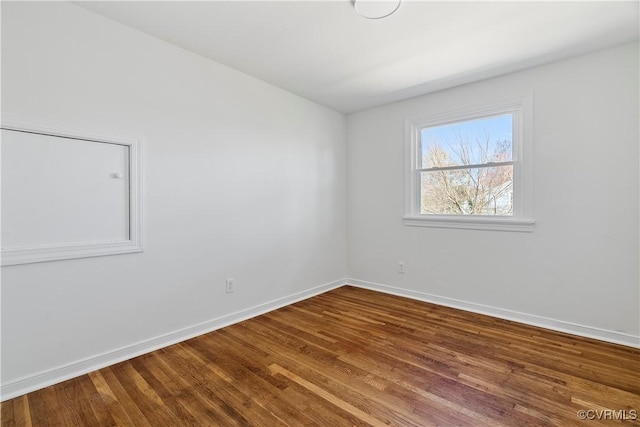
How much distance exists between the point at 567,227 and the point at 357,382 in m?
2.36

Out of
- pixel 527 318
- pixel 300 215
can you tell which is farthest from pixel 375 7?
pixel 527 318

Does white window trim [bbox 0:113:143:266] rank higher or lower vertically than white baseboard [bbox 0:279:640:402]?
higher

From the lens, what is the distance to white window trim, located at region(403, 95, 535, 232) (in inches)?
114

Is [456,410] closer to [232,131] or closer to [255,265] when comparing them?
[255,265]

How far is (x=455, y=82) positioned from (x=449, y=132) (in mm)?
547

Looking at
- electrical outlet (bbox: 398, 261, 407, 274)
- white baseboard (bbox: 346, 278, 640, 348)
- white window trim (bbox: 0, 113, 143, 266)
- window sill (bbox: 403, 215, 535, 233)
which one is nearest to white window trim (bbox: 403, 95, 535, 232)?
Result: window sill (bbox: 403, 215, 535, 233)

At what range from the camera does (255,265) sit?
3.21m

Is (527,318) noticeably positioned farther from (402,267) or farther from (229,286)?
(229,286)

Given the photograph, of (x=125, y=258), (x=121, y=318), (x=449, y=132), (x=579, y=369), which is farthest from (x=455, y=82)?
(x=121, y=318)

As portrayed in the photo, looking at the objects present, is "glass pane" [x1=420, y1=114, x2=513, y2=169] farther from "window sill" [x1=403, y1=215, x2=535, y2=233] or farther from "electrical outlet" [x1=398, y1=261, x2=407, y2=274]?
"electrical outlet" [x1=398, y1=261, x2=407, y2=274]

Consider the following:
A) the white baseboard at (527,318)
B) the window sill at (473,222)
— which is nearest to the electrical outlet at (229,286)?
the white baseboard at (527,318)

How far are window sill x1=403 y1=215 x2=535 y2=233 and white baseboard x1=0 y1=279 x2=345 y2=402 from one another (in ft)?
6.29

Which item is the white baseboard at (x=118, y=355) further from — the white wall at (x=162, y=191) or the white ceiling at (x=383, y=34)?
the white ceiling at (x=383, y=34)

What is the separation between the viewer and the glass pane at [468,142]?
312cm
